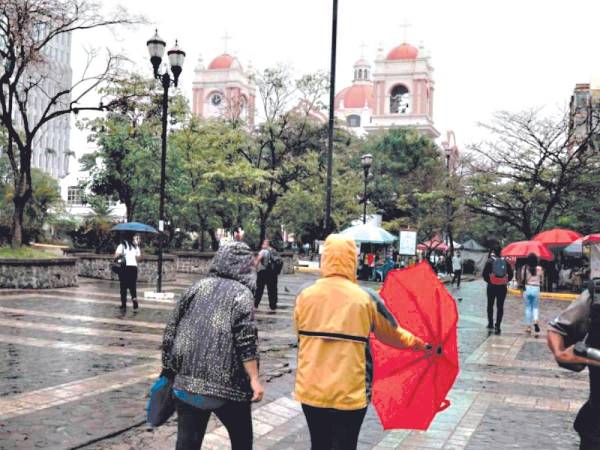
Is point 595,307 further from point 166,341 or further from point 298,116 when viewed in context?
point 298,116

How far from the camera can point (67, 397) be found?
712cm

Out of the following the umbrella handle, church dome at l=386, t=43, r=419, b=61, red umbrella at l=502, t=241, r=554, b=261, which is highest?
church dome at l=386, t=43, r=419, b=61

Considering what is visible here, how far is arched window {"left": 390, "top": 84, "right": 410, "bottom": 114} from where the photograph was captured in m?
95.1

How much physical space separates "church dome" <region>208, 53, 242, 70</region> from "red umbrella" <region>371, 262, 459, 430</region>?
101 meters

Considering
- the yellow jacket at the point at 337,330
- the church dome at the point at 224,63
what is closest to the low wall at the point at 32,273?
the yellow jacket at the point at 337,330

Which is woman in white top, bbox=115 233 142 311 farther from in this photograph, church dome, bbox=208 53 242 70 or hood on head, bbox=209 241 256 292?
church dome, bbox=208 53 242 70

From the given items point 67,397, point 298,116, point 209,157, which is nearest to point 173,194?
point 209,157

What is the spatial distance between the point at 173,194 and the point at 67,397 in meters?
23.9

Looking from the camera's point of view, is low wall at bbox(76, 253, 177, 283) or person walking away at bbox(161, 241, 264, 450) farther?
low wall at bbox(76, 253, 177, 283)

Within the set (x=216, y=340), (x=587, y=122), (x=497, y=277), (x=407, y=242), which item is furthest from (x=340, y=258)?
(x=587, y=122)

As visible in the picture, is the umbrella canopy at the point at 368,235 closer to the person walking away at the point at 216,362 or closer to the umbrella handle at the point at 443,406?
the umbrella handle at the point at 443,406

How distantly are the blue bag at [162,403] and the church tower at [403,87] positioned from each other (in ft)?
291

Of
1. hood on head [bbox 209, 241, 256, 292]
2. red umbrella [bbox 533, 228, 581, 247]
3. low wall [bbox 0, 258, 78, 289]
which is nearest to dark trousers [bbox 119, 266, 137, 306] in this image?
low wall [bbox 0, 258, 78, 289]

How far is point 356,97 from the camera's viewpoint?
109 meters
